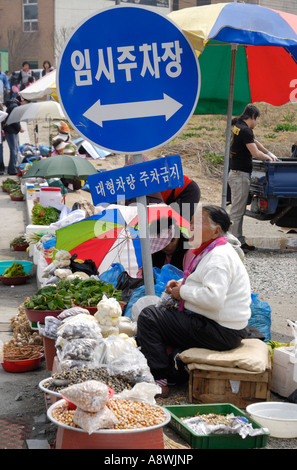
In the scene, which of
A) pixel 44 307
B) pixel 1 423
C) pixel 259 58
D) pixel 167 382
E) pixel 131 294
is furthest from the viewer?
pixel 259 58

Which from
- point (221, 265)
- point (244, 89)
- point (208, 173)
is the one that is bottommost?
point (208, 173)

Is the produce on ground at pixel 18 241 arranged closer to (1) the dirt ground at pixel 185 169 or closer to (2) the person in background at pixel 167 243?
(1) the dirt ground at pixel 185 169

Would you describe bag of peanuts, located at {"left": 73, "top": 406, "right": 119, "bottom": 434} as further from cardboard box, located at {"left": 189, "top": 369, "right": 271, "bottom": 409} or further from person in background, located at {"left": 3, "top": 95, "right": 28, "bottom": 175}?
person in background, located at {"left": 3, "top": 95, "right": 28, "bottom": 175}

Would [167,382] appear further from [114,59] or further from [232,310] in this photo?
[114,59]

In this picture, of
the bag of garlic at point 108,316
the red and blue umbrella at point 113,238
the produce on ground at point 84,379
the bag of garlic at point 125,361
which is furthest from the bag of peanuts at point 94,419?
the red and blue umbrella at point 113,238

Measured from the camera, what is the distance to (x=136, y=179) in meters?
4.56

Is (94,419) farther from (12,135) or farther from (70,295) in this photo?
(12,135)

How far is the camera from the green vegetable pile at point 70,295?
17.9 ft

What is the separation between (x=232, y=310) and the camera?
15.5 ft

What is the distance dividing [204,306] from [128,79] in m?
1.64
